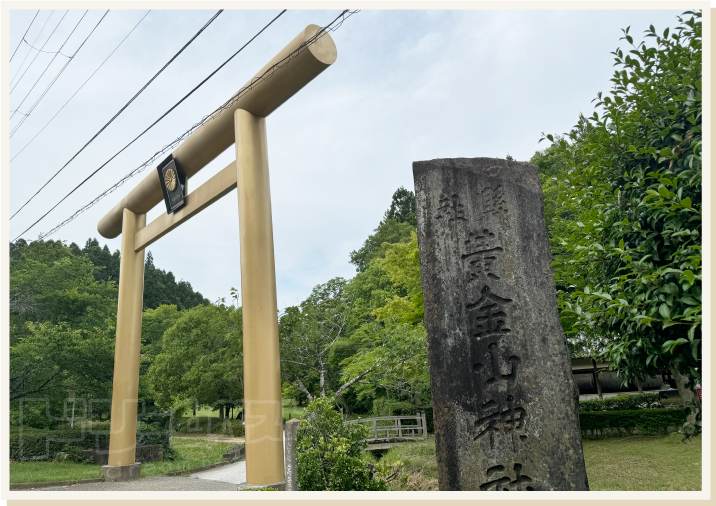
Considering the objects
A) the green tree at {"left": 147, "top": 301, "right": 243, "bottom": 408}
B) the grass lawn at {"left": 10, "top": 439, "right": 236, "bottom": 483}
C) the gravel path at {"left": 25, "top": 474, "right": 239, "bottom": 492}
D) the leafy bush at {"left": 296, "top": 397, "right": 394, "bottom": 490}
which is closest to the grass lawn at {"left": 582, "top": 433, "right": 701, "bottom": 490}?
the leafy bush at {"left": 296, "top": 397, "right": 394, "bottom": 490}

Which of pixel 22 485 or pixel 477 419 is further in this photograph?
pixel 22 485

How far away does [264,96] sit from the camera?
6535 mm

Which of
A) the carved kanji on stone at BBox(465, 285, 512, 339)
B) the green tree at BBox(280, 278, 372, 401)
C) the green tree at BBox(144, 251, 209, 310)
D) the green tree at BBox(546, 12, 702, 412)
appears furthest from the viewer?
the green tree at BBox(144, 251, 209, 310)

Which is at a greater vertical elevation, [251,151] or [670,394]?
[251,151]

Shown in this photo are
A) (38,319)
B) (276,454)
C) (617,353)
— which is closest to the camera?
(617,353)

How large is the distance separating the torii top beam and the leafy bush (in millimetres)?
4300

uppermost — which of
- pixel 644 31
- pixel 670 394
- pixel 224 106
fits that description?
pixel 224 106

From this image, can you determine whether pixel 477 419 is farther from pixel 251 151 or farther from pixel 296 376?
pixel 296 376

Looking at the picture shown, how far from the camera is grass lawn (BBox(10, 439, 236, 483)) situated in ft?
31.4

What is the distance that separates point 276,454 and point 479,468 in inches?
130

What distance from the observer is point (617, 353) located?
2.94 m

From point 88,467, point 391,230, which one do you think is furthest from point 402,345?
point 391,230

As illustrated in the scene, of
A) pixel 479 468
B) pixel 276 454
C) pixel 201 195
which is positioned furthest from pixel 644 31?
pixel 201 195

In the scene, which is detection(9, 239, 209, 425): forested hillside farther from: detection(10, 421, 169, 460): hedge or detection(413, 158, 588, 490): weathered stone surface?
detection(413, 158, 588, 490): weathered stone surface
